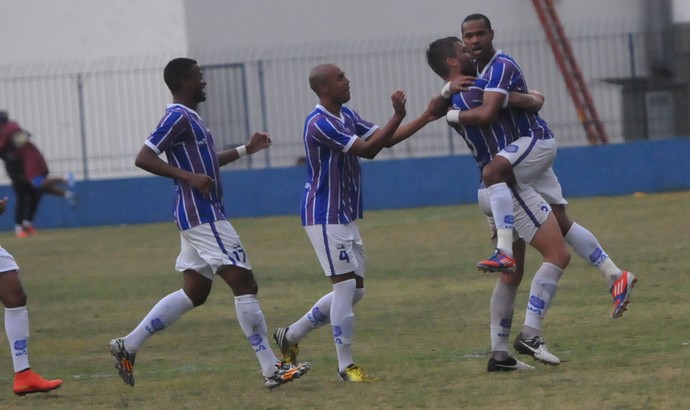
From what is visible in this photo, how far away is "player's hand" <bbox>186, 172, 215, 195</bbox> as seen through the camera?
815 cm

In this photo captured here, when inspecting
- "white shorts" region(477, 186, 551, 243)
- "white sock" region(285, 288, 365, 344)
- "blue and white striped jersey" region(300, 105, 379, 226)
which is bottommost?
"white sock" region(285, 288, 365, 344)

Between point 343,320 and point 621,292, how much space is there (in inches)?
66.2

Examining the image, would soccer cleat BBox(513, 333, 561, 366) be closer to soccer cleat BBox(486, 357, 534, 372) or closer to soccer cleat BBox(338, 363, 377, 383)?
soccer cleat BBox(486, 357, 534, 372)

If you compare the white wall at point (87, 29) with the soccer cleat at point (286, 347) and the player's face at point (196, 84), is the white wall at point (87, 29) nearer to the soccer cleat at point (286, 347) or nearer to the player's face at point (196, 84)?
the soccer cleat at point (286, 347)

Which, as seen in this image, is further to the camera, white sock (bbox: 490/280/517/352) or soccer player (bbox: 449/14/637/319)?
white sock (bbox: 490/280/517/352)

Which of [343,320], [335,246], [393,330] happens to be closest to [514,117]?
[335,246]

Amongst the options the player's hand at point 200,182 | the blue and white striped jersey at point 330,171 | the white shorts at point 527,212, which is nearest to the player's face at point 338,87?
the blue and white striped jersey at point 330,171

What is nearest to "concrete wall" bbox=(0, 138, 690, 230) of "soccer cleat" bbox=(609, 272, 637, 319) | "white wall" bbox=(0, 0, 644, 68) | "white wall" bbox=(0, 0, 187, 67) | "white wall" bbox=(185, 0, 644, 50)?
"white wall" bbox=(0, 0, 644, 68)

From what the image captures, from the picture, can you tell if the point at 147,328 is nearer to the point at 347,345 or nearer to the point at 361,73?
the point at 347,345

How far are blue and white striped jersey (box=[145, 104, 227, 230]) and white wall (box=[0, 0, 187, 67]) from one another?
23.6 m

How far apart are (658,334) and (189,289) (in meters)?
3.22

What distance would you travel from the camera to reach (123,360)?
8.45 metres

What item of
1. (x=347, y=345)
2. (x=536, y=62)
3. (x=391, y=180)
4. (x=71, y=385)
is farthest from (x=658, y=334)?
(x=536, y=62)

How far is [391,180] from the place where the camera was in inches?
1001
